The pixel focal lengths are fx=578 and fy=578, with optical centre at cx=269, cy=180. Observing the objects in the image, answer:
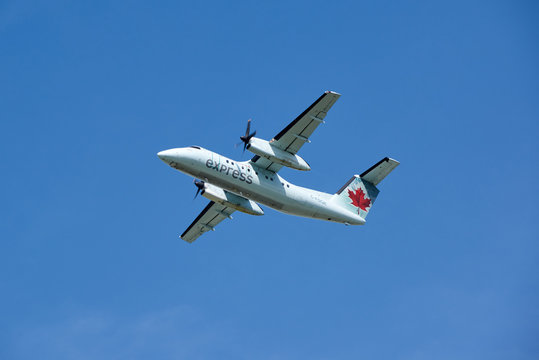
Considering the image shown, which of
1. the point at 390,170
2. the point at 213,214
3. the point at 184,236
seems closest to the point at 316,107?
the point at 390,170

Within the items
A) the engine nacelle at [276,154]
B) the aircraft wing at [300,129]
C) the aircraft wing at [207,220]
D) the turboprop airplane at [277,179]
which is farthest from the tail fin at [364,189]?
the aircraft wing at [207,220]

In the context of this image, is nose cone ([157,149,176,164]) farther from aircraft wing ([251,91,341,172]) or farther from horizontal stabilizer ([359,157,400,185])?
horizontal stabilizer ([359,157,400,185])

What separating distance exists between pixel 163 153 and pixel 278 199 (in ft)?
17.5

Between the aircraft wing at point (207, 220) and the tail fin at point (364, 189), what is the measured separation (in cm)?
559

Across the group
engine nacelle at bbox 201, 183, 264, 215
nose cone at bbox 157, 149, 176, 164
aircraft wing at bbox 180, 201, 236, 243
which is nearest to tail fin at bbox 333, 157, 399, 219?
engine nacelle at bbox 201, 183, 264, 215

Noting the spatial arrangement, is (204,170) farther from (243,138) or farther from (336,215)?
(336,215)

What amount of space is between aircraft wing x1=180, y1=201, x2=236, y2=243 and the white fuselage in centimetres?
384

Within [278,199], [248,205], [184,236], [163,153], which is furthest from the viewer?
[184,236]

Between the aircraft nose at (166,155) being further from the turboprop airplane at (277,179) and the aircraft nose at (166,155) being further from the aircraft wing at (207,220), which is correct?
the aircraft wing at (207,220)

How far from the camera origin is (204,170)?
937 inches

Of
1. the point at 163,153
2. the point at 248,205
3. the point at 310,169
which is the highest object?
the point at 310,169

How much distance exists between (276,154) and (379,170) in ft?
19.6

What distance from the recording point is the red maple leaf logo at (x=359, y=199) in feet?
91.6

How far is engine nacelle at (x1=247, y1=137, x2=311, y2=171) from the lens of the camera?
24359mm
